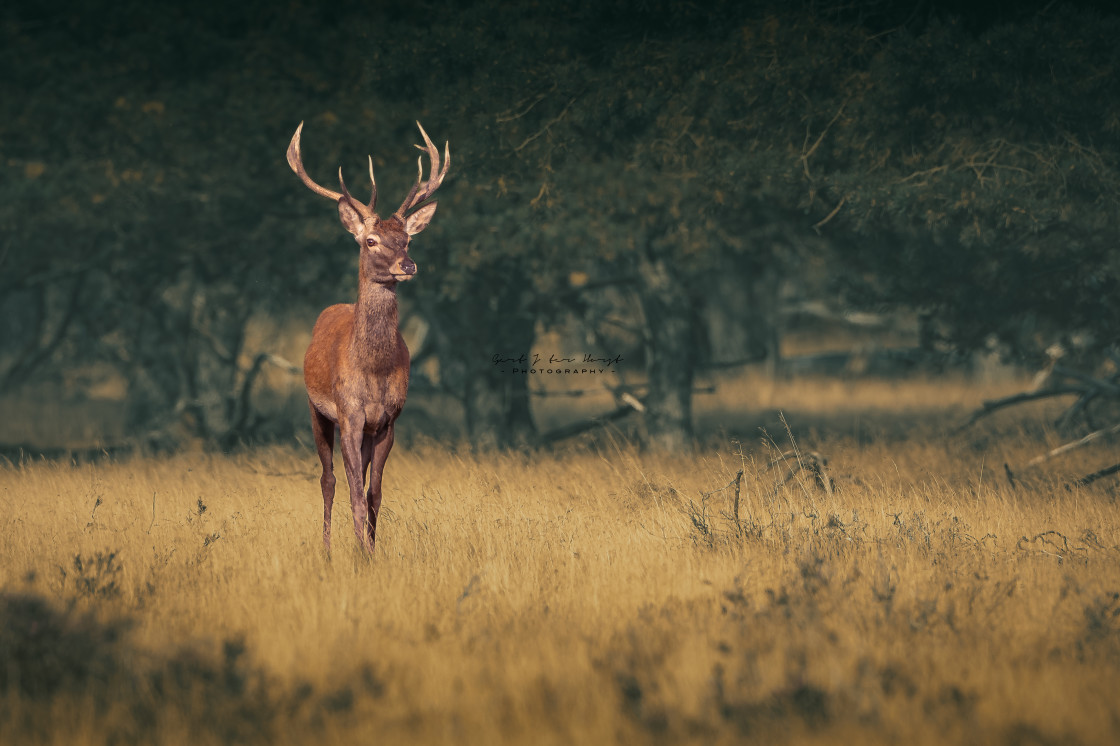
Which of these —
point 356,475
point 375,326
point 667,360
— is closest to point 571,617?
point 356,475

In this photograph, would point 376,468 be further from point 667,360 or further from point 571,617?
point 667,360

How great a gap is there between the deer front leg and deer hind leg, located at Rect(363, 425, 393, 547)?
0.16 m

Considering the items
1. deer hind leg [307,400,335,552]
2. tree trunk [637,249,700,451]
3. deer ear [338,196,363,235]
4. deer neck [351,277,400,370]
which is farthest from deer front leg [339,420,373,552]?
tree trunk [637,249,700,451]

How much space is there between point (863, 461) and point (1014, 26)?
15.7ft

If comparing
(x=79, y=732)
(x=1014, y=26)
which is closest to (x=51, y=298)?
(x=1014, y=26)

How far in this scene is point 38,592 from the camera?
721 centimetres

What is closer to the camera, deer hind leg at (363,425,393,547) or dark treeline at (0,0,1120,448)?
deer hind leg at (363,425,393,547)

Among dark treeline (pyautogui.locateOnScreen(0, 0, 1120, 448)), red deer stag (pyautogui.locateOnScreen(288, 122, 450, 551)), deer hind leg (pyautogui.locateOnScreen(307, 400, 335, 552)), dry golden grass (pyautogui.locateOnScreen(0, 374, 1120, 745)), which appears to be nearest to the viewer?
dry golden grass (pyautogui.locateOnScreen(0, 374, 1120, 745))

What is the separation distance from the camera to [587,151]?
13.6 m

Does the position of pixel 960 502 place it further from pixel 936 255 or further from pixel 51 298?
pixel 51 298

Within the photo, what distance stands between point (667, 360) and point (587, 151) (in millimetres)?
3441

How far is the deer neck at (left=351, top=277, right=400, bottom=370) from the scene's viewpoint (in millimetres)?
8000

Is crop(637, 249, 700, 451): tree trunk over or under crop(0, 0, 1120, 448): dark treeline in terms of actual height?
under

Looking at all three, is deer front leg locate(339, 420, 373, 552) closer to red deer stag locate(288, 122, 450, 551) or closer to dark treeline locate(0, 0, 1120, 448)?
red deer stag locate(288, 122, 450, 551)
